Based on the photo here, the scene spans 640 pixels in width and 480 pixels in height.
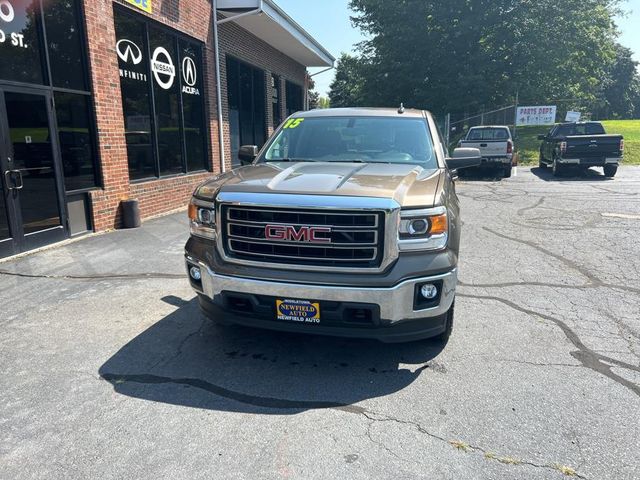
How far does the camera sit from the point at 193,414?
2961 millimetres

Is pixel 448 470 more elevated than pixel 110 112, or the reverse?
pixel 110 112

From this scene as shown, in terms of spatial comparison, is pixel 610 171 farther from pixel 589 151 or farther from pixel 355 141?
pixel 355 141

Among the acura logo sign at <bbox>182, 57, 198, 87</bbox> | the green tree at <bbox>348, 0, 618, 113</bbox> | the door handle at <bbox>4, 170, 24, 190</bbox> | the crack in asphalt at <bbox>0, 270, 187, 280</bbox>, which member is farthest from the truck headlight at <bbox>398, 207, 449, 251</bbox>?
the green tree at <bbox>348, 0, 618, 113</bbox>

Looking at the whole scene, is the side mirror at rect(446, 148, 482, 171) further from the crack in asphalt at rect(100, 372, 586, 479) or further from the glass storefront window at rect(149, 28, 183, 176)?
the glass storefront window at rect(149, 28, 183, 176)

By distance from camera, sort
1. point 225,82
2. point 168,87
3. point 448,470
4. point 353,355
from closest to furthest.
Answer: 1. point 448,470
2. point 353,355
3. point 168,87
4. point 225,82

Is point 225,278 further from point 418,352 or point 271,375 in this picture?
point 418,352

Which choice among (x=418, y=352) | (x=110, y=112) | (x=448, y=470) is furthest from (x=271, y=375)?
(x=110, y=112)

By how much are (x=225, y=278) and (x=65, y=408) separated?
1.28m

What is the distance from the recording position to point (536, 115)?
25859mm

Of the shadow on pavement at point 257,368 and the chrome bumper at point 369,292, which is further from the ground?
the chrome bumper at point 369,292

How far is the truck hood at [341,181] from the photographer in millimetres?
3256

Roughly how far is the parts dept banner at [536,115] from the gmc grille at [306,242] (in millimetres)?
25860

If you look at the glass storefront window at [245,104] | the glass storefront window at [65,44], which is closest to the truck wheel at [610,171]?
the glass storefront window at [245,104]

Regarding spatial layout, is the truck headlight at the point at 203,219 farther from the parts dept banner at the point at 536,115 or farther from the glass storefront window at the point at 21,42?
the parts dept banner at the point at 536,115
